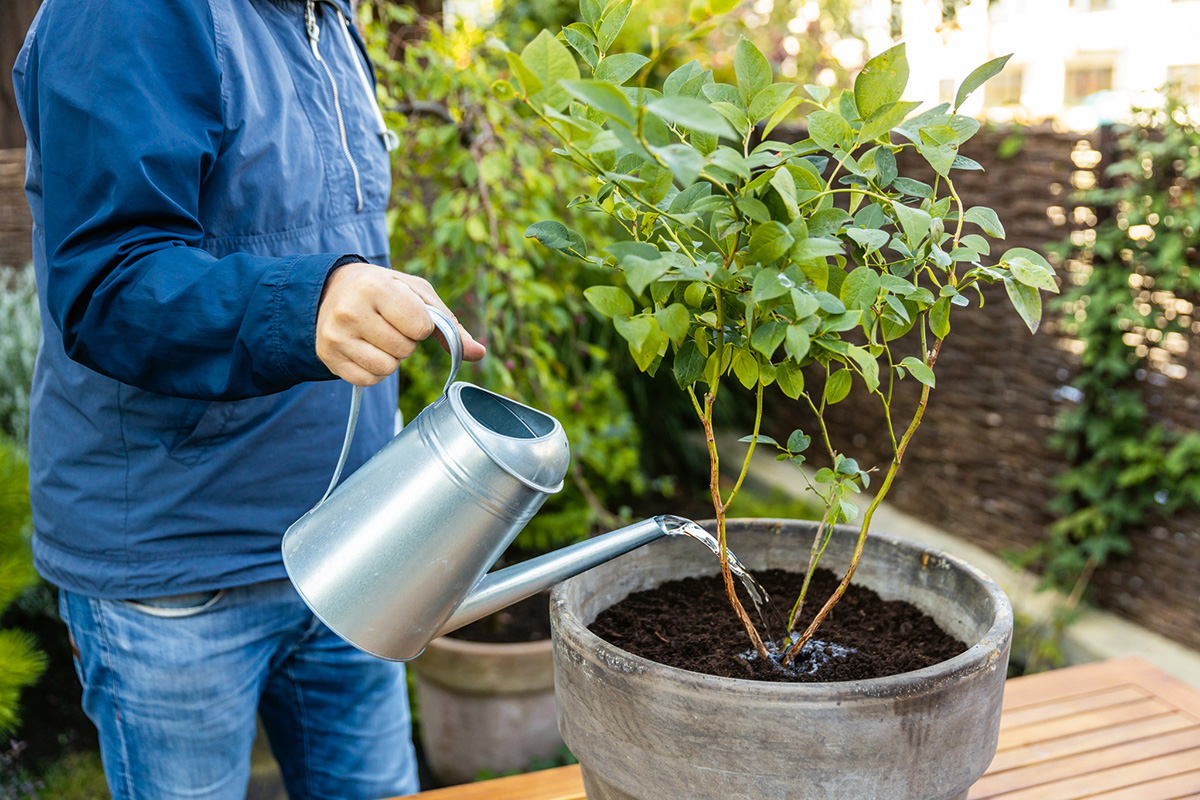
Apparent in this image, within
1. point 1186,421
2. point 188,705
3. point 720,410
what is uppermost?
point 188,705

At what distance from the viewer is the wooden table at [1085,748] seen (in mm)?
1046

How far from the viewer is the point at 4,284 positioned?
2.72 meters

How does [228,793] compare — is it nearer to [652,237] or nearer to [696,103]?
[652,237]

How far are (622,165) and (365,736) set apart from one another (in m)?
0.90

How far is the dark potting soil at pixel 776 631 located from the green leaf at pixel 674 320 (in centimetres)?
29

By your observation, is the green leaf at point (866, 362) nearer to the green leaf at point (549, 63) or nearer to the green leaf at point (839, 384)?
the green leaf at point (839, 384)

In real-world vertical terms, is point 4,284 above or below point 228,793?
above

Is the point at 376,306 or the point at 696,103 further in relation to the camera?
the point at 376,306

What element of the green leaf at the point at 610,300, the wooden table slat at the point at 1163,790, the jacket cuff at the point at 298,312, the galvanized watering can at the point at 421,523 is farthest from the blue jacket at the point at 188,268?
the wooden table slat at the point at 1163,790

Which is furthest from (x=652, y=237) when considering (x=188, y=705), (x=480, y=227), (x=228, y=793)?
(x=480, y=227)

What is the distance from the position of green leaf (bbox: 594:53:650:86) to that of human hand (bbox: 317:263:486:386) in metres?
0.22

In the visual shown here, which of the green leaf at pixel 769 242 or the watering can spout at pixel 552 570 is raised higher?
the green leaf at pixel 769 242

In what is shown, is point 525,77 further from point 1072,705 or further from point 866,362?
point 1072,705

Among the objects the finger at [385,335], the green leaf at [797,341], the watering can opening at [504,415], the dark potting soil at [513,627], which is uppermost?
the green leaf at [797,341]
